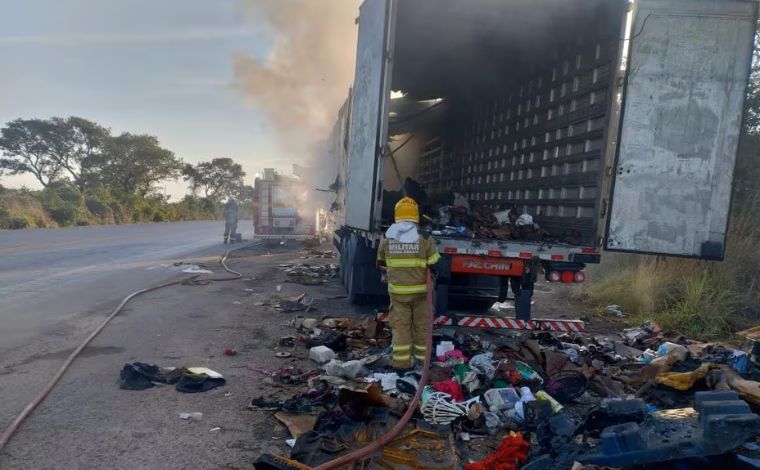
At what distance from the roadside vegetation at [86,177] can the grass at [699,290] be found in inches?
964

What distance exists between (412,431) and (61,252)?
41.5 feet

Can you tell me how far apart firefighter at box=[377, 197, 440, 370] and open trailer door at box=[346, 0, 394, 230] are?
3.02ft

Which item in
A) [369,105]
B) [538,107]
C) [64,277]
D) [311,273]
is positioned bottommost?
[64,277]

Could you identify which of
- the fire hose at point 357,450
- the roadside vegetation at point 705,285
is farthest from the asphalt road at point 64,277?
the roadside vegetation at point 705,285

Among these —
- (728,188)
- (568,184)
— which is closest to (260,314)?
(568,184)

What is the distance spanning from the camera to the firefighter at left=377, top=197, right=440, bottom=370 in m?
4.75

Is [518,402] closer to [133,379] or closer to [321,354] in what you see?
[321,354]

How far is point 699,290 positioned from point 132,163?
142ft

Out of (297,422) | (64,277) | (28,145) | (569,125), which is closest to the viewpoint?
(297,422)

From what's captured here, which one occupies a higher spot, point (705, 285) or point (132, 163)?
point (132, 163)

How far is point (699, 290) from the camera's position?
709cm

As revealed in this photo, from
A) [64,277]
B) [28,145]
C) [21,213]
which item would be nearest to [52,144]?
[28,145]

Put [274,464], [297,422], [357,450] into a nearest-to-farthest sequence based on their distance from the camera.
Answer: [274,464], [357,450], [297,422]

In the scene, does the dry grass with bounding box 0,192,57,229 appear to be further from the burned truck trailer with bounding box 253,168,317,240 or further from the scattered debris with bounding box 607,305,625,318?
the scattered debris with bounding box 607,305,625,318
